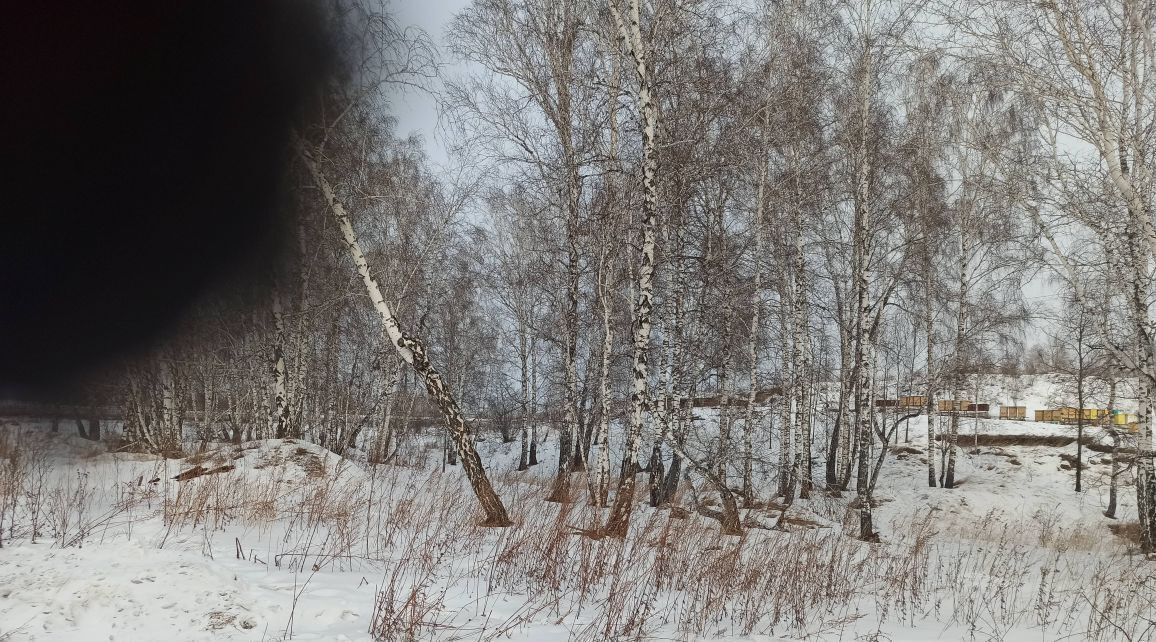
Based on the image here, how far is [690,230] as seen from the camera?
441 inches

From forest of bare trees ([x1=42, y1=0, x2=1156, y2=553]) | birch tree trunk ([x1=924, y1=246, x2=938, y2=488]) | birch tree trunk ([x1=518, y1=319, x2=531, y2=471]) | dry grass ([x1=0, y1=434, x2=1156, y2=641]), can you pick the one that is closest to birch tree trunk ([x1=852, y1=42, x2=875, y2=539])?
forest of bare trees ([x1=42, y1=0, x2=1156, y2=553])

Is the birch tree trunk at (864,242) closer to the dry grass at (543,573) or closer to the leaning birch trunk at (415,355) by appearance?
the dry grass at (543,573)

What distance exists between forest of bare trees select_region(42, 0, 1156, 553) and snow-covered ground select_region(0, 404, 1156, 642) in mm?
985

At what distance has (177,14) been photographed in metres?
4.18

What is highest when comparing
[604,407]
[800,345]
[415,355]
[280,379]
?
[800,345]

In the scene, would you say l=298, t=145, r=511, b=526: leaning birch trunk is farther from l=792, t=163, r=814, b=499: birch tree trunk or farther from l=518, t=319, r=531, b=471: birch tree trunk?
l=518, t=319, r=531, b=471: birch tree trunk

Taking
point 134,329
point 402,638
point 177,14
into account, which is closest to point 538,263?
point 134,329

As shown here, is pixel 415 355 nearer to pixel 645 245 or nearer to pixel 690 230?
pixel 645 245

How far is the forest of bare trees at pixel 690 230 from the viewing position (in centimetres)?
672

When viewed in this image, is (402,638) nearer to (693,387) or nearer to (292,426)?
(292,426)

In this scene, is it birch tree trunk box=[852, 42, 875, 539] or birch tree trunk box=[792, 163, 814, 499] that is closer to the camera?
birch tree trunk box=[852, 42, 875, 539]

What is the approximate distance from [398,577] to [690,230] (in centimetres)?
834

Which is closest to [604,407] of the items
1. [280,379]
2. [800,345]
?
[280,379]

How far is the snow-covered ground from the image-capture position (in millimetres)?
3324
